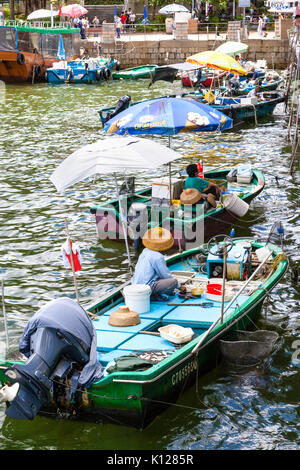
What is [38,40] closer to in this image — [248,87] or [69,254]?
[248,87]

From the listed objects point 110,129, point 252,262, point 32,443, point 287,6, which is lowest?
point 32,443

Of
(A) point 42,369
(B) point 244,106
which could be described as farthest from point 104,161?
(B) point 244,106

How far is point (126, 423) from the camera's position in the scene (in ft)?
26.4

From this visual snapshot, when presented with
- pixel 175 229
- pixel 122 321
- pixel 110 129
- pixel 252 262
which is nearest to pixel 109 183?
pixel 110 129

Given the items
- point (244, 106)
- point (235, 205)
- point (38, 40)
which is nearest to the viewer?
point (235, 205)

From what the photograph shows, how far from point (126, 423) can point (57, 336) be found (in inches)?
52.3

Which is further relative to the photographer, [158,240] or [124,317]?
[158,240]

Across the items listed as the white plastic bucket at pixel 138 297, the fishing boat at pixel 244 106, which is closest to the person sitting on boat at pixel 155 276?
the white plastic bucket at pixel 138 297

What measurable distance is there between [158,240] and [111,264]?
196 cm

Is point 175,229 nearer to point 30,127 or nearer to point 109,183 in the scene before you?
point 109,183

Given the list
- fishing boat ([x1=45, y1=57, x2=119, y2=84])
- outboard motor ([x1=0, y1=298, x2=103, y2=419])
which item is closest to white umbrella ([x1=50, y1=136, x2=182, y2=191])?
outboard motor ([x1=0, y1=298, x2=103, y2=419])

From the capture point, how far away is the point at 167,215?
14.2 meters

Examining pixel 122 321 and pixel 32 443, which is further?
pixel 122 321

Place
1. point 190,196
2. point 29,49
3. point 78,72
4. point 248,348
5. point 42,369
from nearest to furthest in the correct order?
point 42,369, point 248,348, point 190,196, point 78,72, point 29,49
